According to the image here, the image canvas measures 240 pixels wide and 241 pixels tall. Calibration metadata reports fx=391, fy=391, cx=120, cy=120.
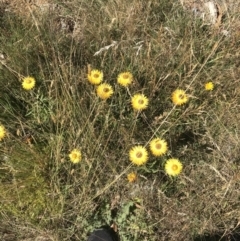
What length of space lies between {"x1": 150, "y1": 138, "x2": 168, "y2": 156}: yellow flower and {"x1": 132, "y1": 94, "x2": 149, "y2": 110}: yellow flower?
0.20m

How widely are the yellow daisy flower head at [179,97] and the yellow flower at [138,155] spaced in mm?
338

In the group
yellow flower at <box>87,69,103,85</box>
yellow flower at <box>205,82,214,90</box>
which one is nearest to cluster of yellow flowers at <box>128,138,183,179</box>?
yellow flower at <box>87,69,103,85</box>

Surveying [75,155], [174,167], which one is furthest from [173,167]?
[75,155]

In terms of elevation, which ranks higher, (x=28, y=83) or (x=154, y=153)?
(x=28, y=83)

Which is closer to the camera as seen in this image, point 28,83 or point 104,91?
point 104,91

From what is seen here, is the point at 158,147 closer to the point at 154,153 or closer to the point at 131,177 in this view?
the point at 154,153

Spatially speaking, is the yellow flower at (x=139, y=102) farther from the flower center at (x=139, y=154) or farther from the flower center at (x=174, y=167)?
the flower center at (x=174, y=167)

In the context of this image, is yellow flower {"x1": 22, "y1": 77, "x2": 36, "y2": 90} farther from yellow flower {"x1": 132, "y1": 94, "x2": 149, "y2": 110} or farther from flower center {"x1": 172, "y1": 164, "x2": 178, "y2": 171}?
flower center {"x1": 172, "y1": 164, "x2": 178, "y2": 171}

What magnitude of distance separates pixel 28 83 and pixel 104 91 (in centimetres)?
45

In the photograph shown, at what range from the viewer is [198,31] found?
2.67 metres

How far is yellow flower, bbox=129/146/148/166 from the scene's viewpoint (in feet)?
6.56

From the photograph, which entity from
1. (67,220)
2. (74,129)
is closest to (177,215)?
(67,220)

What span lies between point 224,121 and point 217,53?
1.54 ft

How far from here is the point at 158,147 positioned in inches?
80.2
